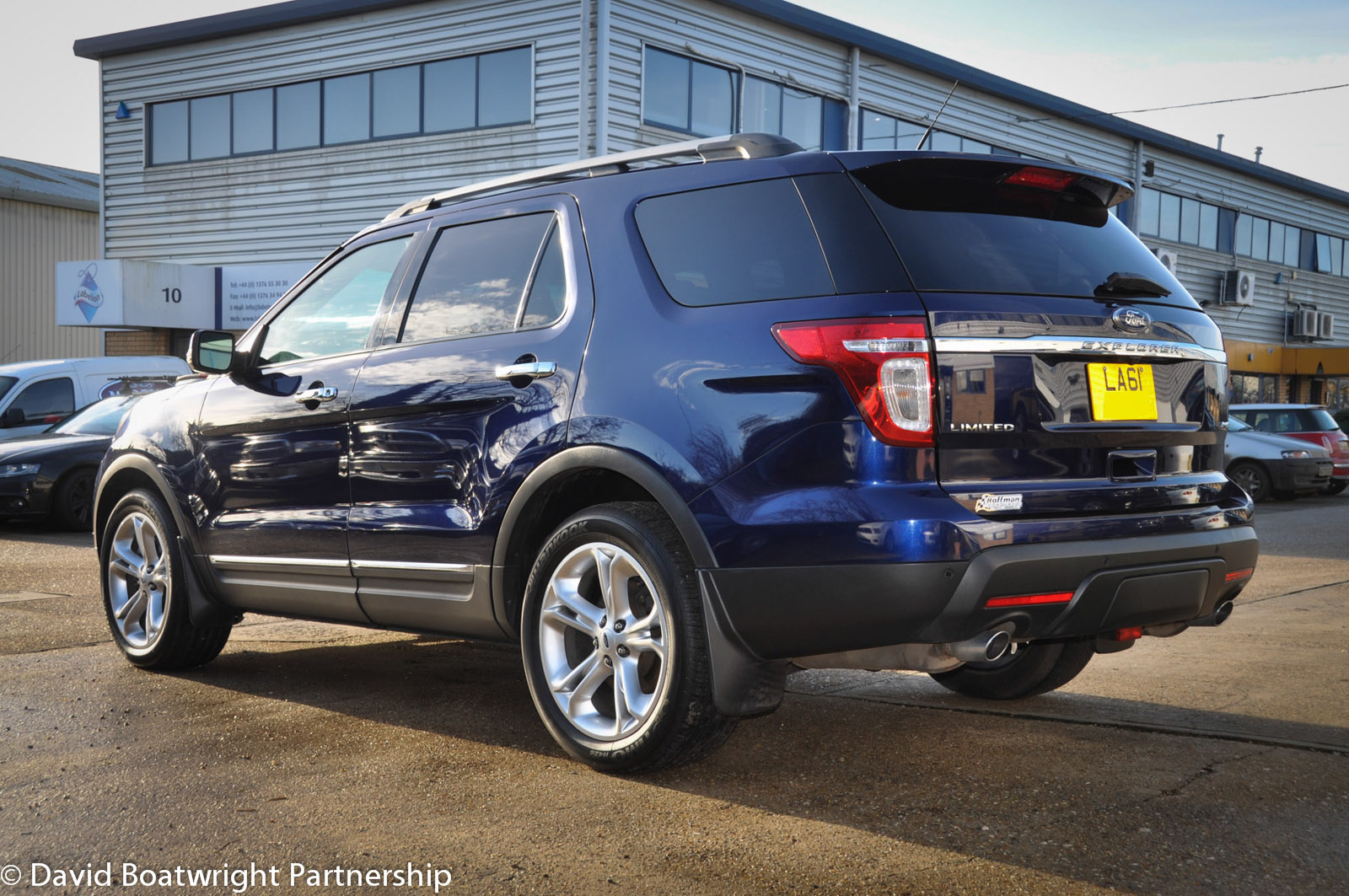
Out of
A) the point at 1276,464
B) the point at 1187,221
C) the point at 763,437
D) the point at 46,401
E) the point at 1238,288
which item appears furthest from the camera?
the point at 1238,288

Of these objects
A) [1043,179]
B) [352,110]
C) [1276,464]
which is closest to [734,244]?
[1043,179]

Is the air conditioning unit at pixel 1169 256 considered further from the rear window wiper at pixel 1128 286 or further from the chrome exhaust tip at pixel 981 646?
the chrome exhaust tip at pixel 981 646

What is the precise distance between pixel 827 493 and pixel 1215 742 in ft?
6.16

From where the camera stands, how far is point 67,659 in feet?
19.8

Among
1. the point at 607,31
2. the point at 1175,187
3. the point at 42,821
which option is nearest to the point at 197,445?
the point at 42,821

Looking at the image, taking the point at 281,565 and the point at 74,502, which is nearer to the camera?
the point at 281,565

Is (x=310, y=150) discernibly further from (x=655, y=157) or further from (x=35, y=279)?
(x=655, y=157)

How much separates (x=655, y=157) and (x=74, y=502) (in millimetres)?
11191

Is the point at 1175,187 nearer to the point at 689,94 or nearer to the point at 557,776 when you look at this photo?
the point at 689,94

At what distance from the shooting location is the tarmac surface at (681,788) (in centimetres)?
313

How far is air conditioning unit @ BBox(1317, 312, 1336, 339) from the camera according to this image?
119 feet

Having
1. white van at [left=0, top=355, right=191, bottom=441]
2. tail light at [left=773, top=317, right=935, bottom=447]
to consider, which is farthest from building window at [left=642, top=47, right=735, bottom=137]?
tail light at [left=773, top=317, right=935, bottom=447]

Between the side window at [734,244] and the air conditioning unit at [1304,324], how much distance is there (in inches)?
1426

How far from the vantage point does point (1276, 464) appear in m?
19.0
